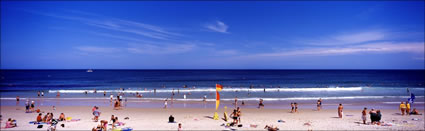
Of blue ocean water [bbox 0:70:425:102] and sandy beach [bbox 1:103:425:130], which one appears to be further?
blue ocean water [bbox 0:70:425:102]

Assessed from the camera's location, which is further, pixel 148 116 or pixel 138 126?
pixel 148 116

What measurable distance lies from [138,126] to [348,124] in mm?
13561

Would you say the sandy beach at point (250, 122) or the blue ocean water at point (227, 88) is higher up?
the blue ocean water at point (227, 88)

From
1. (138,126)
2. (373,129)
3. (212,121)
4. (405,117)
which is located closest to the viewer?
(373,129)

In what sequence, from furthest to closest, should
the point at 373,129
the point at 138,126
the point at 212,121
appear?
the point at 212,121, the point at 138,126, the point at 373,129

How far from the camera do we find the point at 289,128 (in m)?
15.6

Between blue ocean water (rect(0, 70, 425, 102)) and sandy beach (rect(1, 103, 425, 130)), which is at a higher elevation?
blue ocean water (rect(0, 70, 425, 102))

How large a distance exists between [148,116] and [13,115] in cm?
1077

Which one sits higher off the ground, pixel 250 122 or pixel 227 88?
pixel 227 88

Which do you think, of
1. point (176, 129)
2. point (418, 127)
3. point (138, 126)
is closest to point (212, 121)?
point (176, 129)

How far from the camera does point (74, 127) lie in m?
15.9

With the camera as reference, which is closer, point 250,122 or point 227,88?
point 250,122

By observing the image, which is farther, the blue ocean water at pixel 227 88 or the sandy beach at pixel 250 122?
the blue ocean water at pixel 227 88

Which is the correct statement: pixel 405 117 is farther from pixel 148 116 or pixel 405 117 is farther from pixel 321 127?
pixel 148 116
